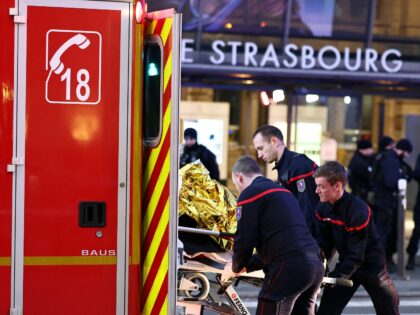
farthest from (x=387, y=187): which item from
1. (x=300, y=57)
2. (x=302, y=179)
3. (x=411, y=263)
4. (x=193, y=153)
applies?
(x=302, y=179)

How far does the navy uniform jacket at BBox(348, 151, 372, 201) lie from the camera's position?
13.1m

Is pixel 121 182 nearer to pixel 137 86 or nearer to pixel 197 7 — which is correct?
pixel 137 86

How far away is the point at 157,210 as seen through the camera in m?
5.47

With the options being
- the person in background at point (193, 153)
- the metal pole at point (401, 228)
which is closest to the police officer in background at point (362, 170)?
the metal pole at point (401, 228)

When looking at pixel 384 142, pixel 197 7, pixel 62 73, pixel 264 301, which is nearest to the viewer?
pixel 62 73

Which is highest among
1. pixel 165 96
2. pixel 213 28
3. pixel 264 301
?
pixel 213 28

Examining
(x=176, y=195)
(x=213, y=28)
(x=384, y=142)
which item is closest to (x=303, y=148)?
(x=213, y=28)

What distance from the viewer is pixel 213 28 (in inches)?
618

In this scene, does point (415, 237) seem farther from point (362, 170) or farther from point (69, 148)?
point (69, 148)

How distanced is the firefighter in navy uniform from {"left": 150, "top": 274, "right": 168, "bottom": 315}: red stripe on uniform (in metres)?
0.90

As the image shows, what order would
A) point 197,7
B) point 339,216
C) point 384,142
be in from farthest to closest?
point 197,7
point 384,142
point 339,216

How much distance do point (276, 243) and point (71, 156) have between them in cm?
164

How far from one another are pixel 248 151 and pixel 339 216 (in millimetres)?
9390

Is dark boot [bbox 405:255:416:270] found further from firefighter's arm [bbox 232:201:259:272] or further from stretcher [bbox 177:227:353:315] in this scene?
firefighter's arm [bbox 232:201:259:272]
